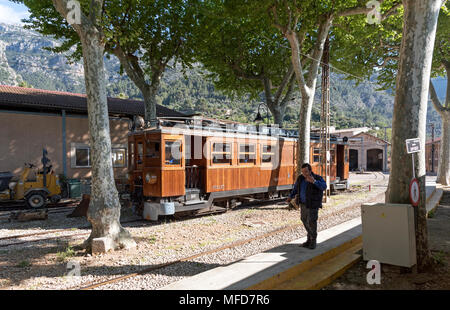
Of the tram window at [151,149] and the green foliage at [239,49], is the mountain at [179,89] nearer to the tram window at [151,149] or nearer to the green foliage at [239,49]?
the green foliage at [239,49]

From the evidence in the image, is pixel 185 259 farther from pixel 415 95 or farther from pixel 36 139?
pixel 36 139

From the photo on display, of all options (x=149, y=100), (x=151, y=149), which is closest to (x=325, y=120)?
(x=151, y=149)

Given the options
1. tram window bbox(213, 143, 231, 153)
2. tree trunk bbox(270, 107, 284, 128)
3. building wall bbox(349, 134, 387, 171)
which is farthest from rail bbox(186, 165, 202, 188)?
building wall bbox(349, 134, 387, 171)

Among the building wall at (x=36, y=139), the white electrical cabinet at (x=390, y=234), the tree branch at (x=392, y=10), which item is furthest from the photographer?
the building wall at (x=36, y=139)

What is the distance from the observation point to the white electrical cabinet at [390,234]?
4.64m

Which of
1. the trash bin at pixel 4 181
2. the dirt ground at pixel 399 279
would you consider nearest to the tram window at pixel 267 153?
the dirt ground at pixel 399 279

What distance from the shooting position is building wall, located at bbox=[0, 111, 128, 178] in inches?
601

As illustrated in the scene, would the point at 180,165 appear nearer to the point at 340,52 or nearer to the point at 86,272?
the point at 86,272

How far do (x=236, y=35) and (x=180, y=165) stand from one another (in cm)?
1095

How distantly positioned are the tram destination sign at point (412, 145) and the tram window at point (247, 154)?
7054 mm

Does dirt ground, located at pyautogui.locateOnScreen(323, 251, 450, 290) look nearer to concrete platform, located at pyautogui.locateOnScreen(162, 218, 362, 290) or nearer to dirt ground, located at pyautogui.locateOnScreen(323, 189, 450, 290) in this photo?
dirt ground, located at pyautogui.locateOnScreen(323, 189, 450, 290)

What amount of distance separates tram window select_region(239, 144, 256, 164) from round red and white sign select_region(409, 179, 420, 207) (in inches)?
279

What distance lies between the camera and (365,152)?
4441 cm
